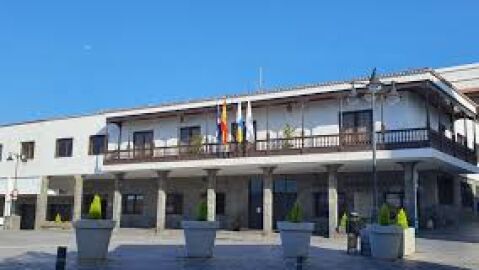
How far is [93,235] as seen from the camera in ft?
45.3

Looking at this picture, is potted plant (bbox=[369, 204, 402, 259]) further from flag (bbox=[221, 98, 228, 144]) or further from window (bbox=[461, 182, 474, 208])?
window (bbox=[461, 182, 474, 208])

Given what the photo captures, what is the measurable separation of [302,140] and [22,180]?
75.0ft

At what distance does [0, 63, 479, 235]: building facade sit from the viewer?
2766 cm

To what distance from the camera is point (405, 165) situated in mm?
26719

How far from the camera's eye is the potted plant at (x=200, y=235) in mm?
15711

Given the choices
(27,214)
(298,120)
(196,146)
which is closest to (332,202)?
(298,120)

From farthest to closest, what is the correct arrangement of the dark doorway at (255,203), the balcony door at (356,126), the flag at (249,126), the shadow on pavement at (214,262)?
the dark doorway at (255,203) → the flag at (249,126) → the balcony door at (356,126) → the shadow on pavement at (214,262)

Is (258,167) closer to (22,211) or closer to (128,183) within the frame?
(128,183)

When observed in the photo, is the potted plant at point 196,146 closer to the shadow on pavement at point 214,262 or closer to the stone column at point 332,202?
the stone column at point 332,202

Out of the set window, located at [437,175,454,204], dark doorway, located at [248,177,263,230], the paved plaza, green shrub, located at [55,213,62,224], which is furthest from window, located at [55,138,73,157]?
window, located at [437,175,454,204]

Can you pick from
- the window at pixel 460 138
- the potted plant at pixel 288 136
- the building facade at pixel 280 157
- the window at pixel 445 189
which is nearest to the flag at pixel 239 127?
the building facade at pixel 280 157

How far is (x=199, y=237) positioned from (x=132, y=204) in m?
25.0

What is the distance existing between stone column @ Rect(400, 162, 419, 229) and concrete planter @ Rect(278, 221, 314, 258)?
35.0 feet

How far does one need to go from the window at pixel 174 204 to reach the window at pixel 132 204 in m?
2.22
